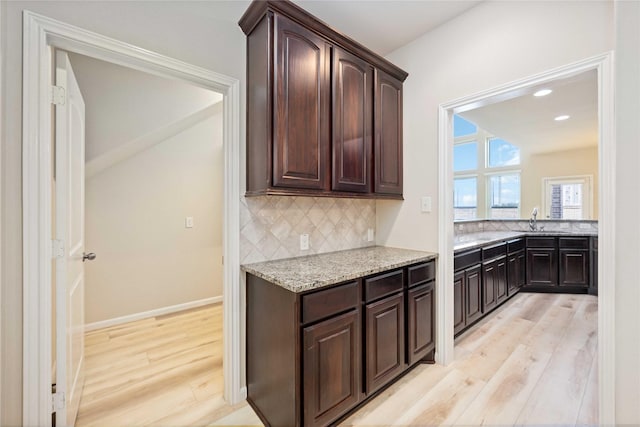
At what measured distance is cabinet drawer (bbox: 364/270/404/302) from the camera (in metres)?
1.69

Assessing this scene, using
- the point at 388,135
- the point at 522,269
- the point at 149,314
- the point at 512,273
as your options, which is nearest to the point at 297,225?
the point at 388,135

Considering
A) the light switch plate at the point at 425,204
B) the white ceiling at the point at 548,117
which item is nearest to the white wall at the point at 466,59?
the light switch plate at the point at 425,204

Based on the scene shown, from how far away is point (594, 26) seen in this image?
5.01 ft

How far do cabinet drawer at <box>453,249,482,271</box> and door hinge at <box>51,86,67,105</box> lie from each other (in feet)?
9.61

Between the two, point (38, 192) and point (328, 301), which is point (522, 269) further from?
point (38, 192)

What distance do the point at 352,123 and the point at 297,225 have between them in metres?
0.88

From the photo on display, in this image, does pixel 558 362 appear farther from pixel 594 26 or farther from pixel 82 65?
pixel 82 65

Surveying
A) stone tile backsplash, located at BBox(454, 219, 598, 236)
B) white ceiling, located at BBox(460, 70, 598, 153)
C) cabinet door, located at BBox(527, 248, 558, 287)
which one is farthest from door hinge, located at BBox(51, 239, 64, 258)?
cabinet door, located at BBox(527, 248, 558, 287)

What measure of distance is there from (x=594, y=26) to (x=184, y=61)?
236 centimetres

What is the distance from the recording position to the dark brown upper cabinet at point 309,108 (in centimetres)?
162

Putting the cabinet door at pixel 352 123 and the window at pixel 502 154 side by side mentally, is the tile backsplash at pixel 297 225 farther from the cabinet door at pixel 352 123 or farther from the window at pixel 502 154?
the window at pixel 502 154

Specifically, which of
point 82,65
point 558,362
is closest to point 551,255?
point 558,362

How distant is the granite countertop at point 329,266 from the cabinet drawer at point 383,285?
0.18ft

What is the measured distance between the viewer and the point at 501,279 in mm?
3443
